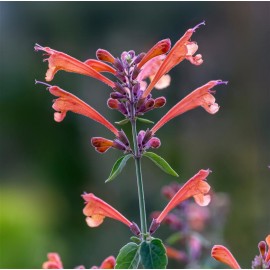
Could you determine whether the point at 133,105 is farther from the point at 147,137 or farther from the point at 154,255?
the point at 154,255

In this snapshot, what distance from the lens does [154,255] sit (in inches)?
52.5

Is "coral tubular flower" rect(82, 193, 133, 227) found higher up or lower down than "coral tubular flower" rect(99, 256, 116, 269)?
higher up

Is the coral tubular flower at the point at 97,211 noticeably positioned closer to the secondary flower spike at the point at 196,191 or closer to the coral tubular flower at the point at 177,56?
the secondary flower spike at the point at 196,191

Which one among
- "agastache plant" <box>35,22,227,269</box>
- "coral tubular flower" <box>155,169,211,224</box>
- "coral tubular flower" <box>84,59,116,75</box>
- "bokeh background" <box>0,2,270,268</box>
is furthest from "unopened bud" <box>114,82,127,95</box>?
"bokeh background" <box>0,2,270,268</box>

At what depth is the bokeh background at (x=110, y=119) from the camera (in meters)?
8.09

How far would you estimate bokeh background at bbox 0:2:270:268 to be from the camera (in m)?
8.09

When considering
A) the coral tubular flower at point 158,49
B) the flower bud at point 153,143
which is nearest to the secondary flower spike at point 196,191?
the flower bud at point 153,143

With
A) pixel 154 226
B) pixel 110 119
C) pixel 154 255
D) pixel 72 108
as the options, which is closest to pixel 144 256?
pixel 154 255

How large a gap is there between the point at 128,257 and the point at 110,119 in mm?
7868

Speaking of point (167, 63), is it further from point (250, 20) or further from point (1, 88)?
point (250, 20)

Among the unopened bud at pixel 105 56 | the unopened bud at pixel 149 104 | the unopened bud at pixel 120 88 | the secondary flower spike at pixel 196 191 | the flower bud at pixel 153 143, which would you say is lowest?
the secondary flower spike at pixel 196 191

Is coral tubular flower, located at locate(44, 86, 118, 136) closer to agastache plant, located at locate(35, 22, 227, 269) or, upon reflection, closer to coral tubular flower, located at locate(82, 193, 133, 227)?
agastache plant, located at locate(35, 22, 227, 269)

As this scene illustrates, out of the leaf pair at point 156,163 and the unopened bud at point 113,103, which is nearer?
the leaf pair at point 156,163

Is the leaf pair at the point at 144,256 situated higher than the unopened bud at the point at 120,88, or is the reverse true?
the unopened bud at the point at 120,88
